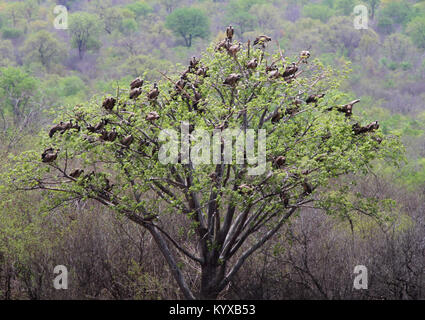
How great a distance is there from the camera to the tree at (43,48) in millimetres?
55000

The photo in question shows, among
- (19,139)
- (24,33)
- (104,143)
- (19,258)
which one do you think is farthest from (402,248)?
(24,33)

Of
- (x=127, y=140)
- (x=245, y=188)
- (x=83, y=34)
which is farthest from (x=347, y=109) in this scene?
(x=83, y=34)

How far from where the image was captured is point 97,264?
1098cm

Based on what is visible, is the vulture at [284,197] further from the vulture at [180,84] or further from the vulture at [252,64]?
the vulture at [180,84]

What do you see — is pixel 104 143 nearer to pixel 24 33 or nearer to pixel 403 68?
pixel 403 68

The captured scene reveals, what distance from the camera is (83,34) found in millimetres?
61625

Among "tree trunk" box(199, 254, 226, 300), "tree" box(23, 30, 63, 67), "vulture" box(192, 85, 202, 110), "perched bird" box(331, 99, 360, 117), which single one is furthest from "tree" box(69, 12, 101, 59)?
"perched bird" box(331, 99, 360, 117)

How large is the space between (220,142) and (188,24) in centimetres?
6123

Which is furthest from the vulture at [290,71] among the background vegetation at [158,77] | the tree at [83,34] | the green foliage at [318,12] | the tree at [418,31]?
the green foliage at [318,12]

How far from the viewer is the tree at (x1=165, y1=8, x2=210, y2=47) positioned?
65.8 meters

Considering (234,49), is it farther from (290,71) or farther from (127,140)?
(127,140)

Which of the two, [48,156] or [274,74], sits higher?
[274,74]

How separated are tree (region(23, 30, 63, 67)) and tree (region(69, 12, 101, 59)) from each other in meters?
4.55

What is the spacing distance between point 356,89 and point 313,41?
7.26 meters
